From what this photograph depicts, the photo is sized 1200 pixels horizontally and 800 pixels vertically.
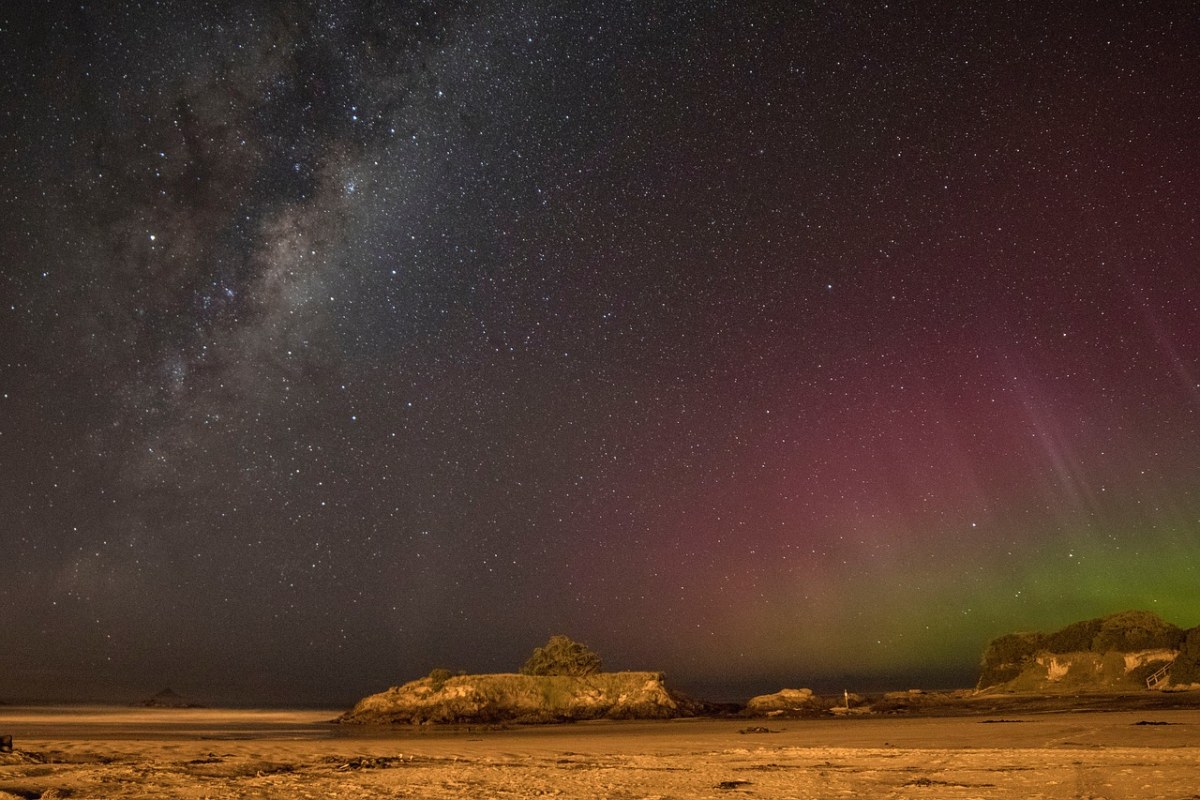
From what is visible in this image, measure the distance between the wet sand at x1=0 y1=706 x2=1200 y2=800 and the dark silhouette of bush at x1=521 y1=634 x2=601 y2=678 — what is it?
66.2 feet

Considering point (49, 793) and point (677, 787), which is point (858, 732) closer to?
point (677, 787)

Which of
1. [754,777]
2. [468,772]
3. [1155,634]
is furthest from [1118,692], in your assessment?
[468,772]

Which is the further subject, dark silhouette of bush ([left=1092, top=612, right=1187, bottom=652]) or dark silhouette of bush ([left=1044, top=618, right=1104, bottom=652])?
dark silhouette of bush ([left=1044, top=618, right=1104, bottom=652])

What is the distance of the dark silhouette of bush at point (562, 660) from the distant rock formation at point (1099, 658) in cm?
2412

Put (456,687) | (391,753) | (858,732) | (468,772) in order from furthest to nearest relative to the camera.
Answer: (456,687), (858,732), (391,753), (468,772)

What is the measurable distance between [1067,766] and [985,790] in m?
3.89

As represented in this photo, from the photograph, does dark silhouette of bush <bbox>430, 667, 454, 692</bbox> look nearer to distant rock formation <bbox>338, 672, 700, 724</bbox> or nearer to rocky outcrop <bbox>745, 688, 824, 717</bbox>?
distant rock formation <bbox>338, 672, 700, 724</bbox>

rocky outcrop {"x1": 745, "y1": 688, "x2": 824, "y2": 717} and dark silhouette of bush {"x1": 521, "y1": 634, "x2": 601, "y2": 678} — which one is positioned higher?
dark silhouette of bush {"x1": 521, "y1": 634, "x2": 601, "y2": 678}

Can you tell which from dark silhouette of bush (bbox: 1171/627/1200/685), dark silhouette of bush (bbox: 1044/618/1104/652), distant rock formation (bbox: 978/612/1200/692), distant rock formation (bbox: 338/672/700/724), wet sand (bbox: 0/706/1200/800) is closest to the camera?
wet sand (bbox: 0/706/1200/800)

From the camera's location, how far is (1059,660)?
46125 mm

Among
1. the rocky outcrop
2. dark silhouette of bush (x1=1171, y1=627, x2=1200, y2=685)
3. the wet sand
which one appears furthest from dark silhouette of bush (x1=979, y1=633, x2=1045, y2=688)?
the wet sand

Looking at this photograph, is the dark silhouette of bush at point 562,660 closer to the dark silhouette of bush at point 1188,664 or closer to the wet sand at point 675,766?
the wet sand at point 675,766

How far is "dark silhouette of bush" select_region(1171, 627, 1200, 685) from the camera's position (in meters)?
39.3

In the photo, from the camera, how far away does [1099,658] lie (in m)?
44.6
